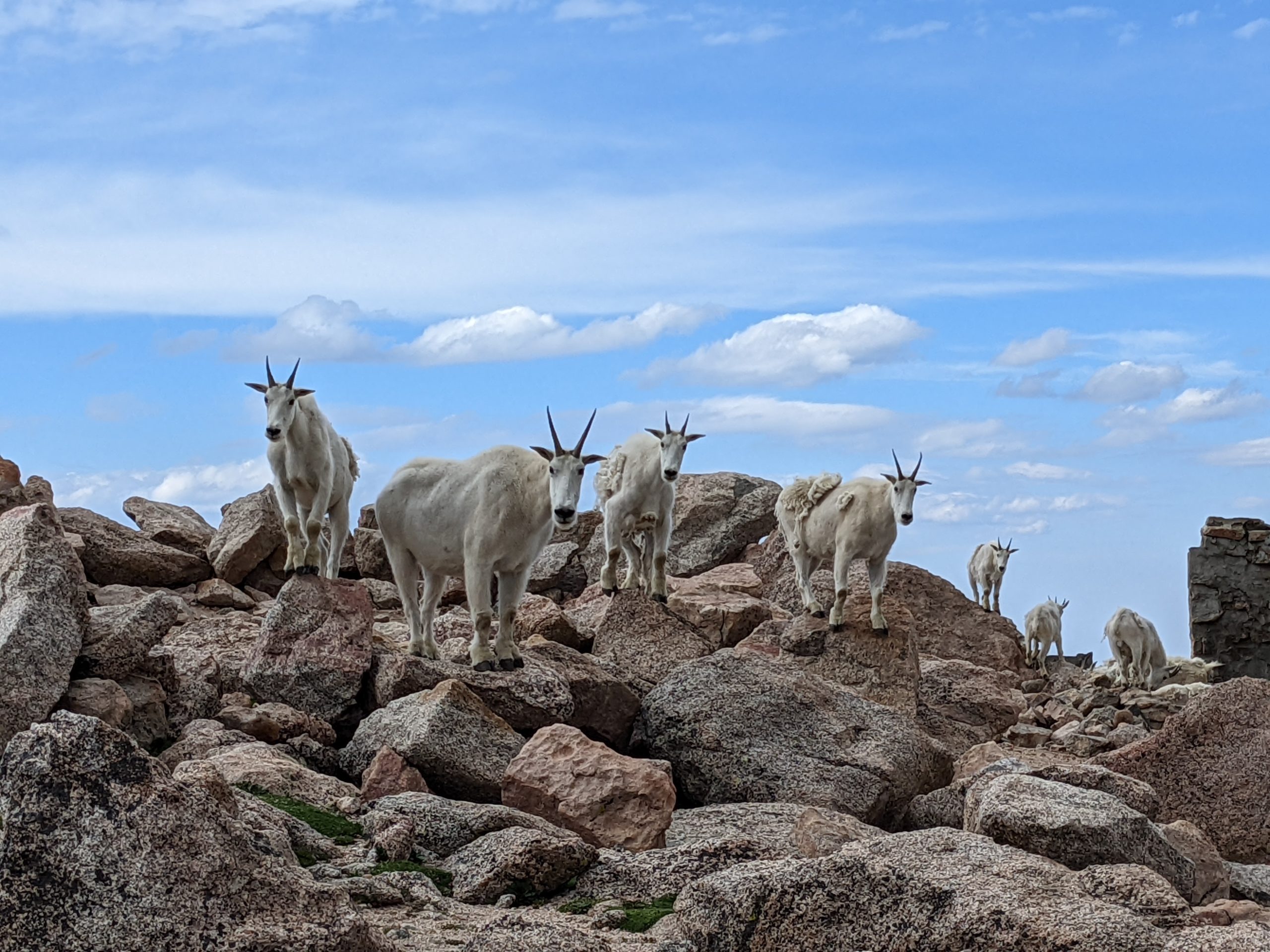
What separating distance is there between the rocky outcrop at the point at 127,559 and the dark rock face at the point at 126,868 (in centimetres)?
1567

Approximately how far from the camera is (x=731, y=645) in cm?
1925

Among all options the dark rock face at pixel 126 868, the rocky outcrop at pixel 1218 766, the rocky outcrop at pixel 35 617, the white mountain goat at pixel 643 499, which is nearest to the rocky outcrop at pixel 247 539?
the white mountain goat at pixel 643 499

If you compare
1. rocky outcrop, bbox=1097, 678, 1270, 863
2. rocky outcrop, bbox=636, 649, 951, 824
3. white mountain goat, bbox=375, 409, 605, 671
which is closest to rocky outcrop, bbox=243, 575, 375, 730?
white mountain goat, bbox=375, 409, 605, 671

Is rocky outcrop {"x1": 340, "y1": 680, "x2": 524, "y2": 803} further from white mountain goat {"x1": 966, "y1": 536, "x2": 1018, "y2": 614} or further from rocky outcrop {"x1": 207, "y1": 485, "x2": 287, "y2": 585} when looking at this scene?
white mountain goat {"x1": 966, "y1": 536, "x2": 1018, "y2": 614}

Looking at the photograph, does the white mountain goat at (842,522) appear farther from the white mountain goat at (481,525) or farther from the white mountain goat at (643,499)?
the white mountain goat at (481,525)

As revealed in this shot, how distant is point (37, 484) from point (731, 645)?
37.1 ft

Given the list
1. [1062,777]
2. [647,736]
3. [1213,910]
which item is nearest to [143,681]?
[647,736]

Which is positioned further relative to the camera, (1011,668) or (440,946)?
(1011,668)

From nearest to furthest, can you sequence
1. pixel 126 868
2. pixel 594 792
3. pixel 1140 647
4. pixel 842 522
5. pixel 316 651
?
pixel 126 868 → pixel 594 792 → pixel 316 651 → pixel 842 522 → pixel 1140 647

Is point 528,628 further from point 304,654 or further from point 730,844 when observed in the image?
point 730,844

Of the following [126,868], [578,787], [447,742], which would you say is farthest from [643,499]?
[126,868]

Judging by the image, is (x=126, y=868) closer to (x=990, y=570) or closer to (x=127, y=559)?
(x=127, y=559)

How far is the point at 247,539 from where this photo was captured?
845 inches

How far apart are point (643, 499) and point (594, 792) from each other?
844 centimetres
